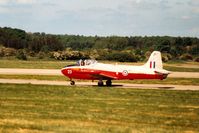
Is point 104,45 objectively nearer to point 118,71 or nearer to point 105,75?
point 105,75

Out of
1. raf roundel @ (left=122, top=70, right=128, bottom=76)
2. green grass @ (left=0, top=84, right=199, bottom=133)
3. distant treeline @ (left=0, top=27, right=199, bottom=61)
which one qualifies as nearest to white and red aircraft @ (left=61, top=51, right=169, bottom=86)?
raf roundel @ (left=122, top=70, right=128, bottom=76)

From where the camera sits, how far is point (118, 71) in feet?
106

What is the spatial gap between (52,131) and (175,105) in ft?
31.2

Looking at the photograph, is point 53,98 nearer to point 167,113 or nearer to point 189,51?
point 167,113

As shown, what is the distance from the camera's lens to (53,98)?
77.1 ft

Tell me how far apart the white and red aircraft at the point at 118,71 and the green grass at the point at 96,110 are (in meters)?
2.92

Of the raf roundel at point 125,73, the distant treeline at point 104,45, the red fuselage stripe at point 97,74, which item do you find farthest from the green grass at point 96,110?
the distant treeline at point 104,45

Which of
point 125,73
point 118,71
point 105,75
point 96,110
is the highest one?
point 118,71

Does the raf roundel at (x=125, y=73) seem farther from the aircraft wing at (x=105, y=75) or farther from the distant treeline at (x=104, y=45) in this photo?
the distant treeline at (x=104, y=45)

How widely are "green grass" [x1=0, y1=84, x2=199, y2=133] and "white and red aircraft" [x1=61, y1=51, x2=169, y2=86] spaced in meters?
2.92

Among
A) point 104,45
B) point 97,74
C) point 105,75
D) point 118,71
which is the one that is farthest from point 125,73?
point 104,45

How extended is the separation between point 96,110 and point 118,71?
13.0 metres

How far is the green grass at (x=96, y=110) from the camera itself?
1521cm

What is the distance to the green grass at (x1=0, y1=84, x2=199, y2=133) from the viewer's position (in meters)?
15.2
